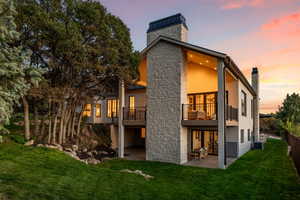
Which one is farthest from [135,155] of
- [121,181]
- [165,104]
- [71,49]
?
[71,49]

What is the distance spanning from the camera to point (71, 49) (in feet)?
30.5

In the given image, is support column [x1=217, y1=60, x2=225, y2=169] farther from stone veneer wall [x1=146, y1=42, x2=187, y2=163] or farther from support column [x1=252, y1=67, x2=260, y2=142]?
support column [x1=252, y1=67, x2=260, y2=142]

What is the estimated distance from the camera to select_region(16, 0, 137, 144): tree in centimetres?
884

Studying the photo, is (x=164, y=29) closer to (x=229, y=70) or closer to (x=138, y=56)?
(x=138, y=56)

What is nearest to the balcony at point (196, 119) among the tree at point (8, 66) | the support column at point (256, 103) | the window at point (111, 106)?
the tree at point (8, 66)

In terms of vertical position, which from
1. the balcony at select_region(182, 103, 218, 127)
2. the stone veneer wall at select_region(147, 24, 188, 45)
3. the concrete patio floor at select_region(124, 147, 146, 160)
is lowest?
the concrete patio floor at select_region(124, 147, 146, 160)

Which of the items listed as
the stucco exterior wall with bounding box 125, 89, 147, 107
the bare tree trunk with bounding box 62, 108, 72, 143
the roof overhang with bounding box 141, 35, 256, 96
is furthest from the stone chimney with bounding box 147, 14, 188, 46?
the bare tree trunk with bounding box 62, 108, 72, 143

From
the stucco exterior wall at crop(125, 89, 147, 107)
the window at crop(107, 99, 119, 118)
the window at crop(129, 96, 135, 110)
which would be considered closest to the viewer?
the stucco exterior wall at crop(125, 89, 147, 107)

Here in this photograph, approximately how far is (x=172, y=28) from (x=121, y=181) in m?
9.94

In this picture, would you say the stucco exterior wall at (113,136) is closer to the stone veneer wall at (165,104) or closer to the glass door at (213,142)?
the stone veneer wall at (165,104)

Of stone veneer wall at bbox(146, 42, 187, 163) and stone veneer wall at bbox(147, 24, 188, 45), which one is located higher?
stone veneer wall at bbox(147, 24, 188, 45)

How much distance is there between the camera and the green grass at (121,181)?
17.0 ft

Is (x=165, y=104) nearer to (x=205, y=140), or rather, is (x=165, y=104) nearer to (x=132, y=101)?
(x=205, y=140)

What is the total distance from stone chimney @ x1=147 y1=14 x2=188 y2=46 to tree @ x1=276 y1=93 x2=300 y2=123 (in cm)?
2763
